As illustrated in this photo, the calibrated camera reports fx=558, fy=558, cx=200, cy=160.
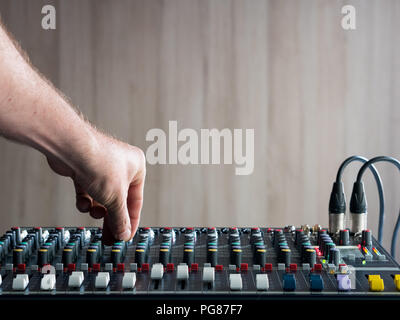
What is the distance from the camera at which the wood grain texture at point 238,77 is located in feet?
8.68

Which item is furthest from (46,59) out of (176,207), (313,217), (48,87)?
(48,87)

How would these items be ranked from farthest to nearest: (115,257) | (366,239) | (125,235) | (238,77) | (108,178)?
(238,77) < (366,239) < (115,257) < (125,235) < (108,178)

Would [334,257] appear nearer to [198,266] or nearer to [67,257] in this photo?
[198,266]

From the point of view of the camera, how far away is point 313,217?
2691 millimetres

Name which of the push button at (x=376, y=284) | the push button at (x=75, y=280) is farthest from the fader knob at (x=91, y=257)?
the push button at (x=376, y=284)

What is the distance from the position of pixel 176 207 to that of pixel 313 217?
2.17ft

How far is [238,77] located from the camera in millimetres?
2656

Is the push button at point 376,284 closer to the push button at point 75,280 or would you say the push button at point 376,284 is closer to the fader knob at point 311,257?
the fader knob at point 311,257

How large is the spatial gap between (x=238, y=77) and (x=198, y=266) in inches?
66.2

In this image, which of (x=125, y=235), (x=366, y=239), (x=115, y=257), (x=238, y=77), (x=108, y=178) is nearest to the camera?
(x=108, y=178)

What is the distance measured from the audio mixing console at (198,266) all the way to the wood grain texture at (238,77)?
133 centimetres

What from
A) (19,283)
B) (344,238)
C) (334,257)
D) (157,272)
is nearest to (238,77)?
(344,238)

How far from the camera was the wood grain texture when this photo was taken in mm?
2645

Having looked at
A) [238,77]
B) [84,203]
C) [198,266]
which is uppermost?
[238,77]
